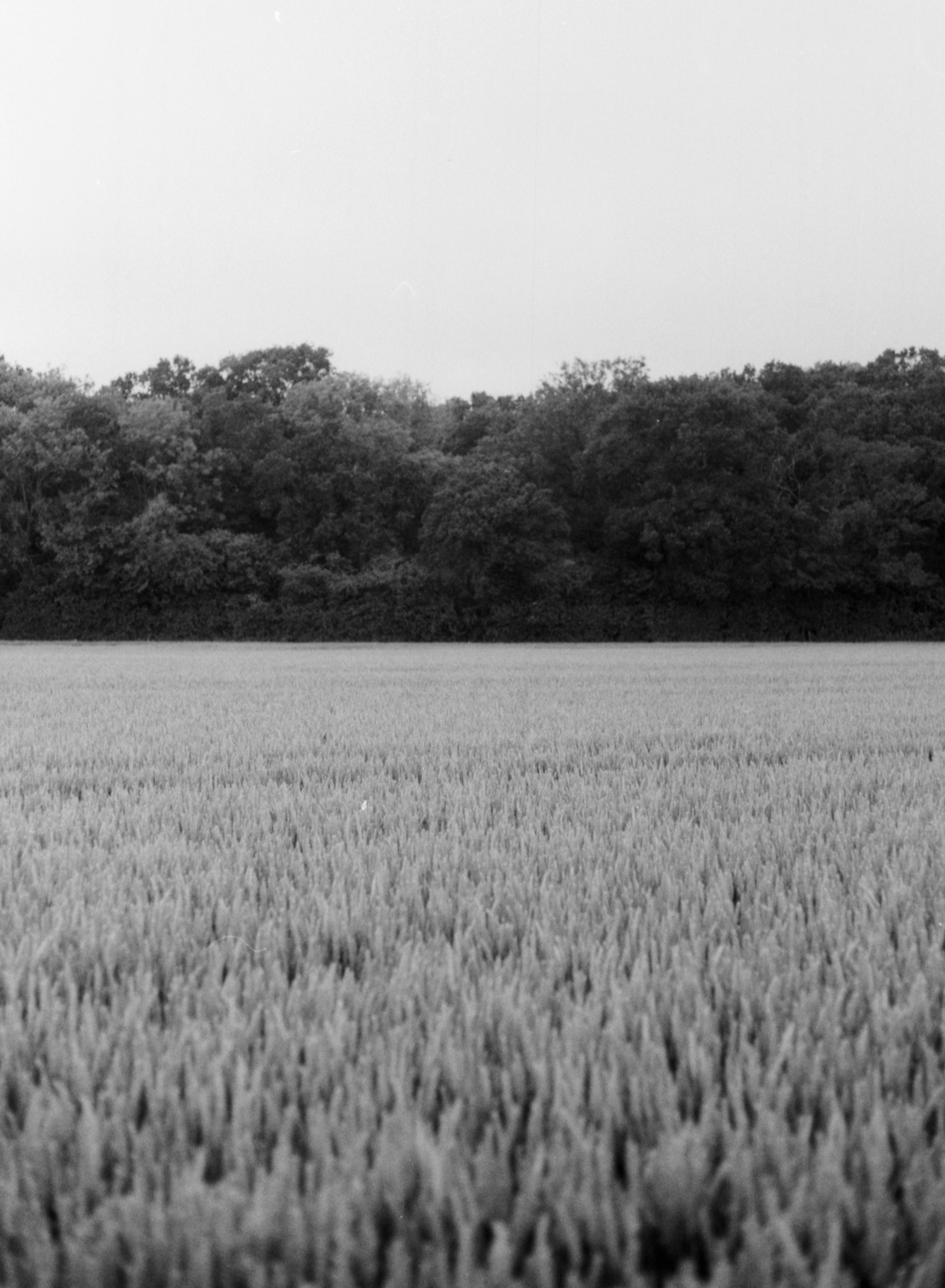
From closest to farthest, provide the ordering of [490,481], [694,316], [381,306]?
[490,481]
[381,306]
[694,316]

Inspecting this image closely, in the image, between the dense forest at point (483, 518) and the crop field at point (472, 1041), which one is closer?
the crop field at point (472, 1041)

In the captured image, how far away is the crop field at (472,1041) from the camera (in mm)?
949

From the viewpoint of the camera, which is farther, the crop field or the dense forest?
the dense forest

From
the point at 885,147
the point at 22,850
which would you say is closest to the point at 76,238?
the point at 885,147

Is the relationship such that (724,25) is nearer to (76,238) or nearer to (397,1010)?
(76,238)

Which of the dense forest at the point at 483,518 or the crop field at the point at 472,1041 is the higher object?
the dense forest at the point at 483,518

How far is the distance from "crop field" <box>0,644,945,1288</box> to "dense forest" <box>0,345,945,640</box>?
106ft

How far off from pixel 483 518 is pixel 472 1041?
34.5 m

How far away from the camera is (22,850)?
2686mm

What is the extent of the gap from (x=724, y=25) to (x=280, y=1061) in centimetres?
3542

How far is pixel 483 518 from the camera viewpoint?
117 ft

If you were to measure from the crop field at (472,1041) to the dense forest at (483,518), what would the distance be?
1278 inches

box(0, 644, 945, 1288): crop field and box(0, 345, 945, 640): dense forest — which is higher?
box(0, 345, 945, 640): dense forest

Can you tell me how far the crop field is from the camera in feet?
3.11
